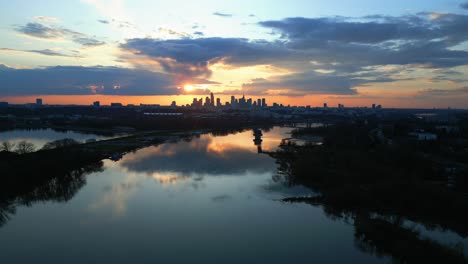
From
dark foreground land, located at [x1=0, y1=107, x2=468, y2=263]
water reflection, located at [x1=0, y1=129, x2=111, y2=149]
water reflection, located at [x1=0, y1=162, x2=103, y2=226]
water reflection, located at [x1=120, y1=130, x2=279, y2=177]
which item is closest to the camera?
dark foreground land, located at [x1=0, y1=107, x2=468, y2=263]

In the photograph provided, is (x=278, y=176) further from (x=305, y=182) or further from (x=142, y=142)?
(x=142, y=142)

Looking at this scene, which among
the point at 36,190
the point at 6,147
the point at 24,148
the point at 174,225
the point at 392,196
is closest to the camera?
the point at 174,225

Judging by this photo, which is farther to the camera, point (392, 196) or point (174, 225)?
point (392, 196)

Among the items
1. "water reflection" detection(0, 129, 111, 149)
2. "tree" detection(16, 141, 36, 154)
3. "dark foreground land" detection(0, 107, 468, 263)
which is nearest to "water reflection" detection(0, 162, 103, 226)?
"dark foreground land" detection(0, 107, 468, 263)

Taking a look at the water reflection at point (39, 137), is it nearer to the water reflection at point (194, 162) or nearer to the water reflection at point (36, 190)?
the water reflection at point (194, 162)

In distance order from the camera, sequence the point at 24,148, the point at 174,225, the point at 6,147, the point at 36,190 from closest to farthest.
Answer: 1. the point at 174,225
2. the point at 36,190
3. the point at 6,147
4. the point at 24,148

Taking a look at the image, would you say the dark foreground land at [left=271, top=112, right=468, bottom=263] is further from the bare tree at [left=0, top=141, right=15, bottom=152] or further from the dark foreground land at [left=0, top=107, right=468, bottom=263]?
the bare tree at [left=0, top=141, right=15, bottom=152]

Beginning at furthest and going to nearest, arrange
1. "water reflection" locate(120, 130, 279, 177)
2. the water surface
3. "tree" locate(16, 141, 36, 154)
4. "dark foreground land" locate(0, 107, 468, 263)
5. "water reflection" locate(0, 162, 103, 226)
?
"tree" locate(16, 141, 36, 154), "water reflection" locate(120, 130, 279, 177), "water reflection" locate(0, 162, 103, 226), "dark foreground land" locate(0, 107, 468, 263), the water surface

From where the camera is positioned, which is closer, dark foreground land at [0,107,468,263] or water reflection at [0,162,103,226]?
dark foreground land at [0,107,468,263]

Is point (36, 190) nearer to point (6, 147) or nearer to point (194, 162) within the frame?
point (6, 147)

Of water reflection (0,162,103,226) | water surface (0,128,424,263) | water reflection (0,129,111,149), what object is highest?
water reflection (0,129,111,149)

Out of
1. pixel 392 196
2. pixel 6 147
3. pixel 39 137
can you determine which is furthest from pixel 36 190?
pixel 39 137
